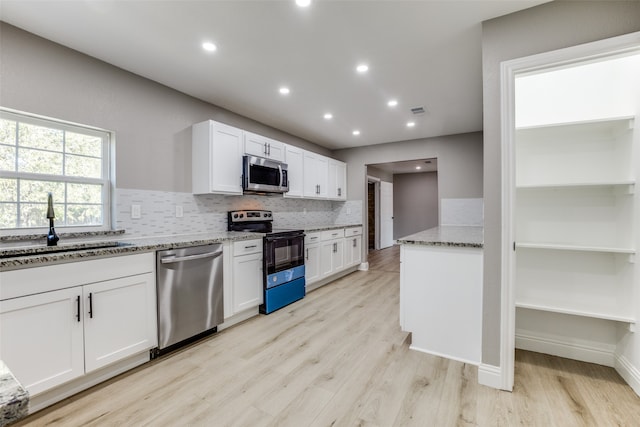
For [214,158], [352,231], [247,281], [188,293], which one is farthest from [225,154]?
[352,231]

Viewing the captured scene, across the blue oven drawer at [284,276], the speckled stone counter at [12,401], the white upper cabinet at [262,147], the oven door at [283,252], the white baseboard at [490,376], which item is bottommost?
the white baseboard at [490,376]

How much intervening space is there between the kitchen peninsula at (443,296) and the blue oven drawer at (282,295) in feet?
4.79

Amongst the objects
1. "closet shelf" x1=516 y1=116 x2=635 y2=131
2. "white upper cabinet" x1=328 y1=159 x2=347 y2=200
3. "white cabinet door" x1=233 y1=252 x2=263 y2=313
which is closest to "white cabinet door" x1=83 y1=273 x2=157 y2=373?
"white cabinet door" x1=233 y1=252 x2=263 y2=313

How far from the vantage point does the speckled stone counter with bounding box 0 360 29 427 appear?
1.41 feet

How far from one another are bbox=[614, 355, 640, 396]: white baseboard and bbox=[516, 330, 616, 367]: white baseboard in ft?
0.24

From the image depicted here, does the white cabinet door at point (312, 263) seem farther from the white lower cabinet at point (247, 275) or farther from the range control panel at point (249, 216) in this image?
the white lower cabinet at point (247, 275)

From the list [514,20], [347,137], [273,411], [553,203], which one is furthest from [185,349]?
[347,137]

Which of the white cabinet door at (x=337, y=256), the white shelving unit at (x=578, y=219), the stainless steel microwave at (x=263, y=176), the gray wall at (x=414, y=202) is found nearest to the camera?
the white shelving unit at (x=578, y=219)

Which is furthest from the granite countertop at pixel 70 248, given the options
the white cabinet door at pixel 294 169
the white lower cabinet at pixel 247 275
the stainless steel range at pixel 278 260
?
the white cabinet door at pixel 294 169

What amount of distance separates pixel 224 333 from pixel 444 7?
3.11 metres

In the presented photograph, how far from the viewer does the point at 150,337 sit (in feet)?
7.19

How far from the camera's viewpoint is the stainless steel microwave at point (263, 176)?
341 cm

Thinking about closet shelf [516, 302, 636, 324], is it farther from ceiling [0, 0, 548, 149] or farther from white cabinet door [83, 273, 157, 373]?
white cabinet door [83, 273, 157, 373]

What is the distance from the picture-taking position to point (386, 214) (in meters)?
8.61
